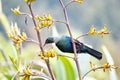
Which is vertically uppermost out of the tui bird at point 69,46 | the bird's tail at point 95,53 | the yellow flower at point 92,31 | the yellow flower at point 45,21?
the yellow flower at point 45,21

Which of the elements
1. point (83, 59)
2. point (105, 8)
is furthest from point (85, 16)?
point (83, 59)

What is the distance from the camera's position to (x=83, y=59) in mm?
672

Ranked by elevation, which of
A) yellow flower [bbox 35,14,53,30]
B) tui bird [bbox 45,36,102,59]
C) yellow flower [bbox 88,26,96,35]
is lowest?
tui bird [bbox 45,36,102,59]

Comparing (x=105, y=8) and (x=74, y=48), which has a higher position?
(x=105, y=8)

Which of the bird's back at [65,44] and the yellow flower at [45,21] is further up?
the yellow flower at [45,21]

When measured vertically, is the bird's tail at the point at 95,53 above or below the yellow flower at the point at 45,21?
below

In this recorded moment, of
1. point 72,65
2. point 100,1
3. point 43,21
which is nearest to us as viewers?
point 43,21

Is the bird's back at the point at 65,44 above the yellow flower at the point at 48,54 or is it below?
above

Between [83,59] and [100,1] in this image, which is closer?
[83,59]

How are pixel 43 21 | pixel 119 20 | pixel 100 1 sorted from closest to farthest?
pixel 43 21 < pixel 119 20 < pixel 100 1

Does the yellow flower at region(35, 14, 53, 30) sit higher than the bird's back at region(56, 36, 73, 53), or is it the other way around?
the yellow flower at region(35, 14, 53, 30)

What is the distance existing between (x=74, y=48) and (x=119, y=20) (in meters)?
5.31

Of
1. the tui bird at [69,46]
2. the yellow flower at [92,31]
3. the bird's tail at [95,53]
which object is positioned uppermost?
the yellow flower at [92,31]

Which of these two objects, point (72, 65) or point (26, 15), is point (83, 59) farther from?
point (26, 15)
